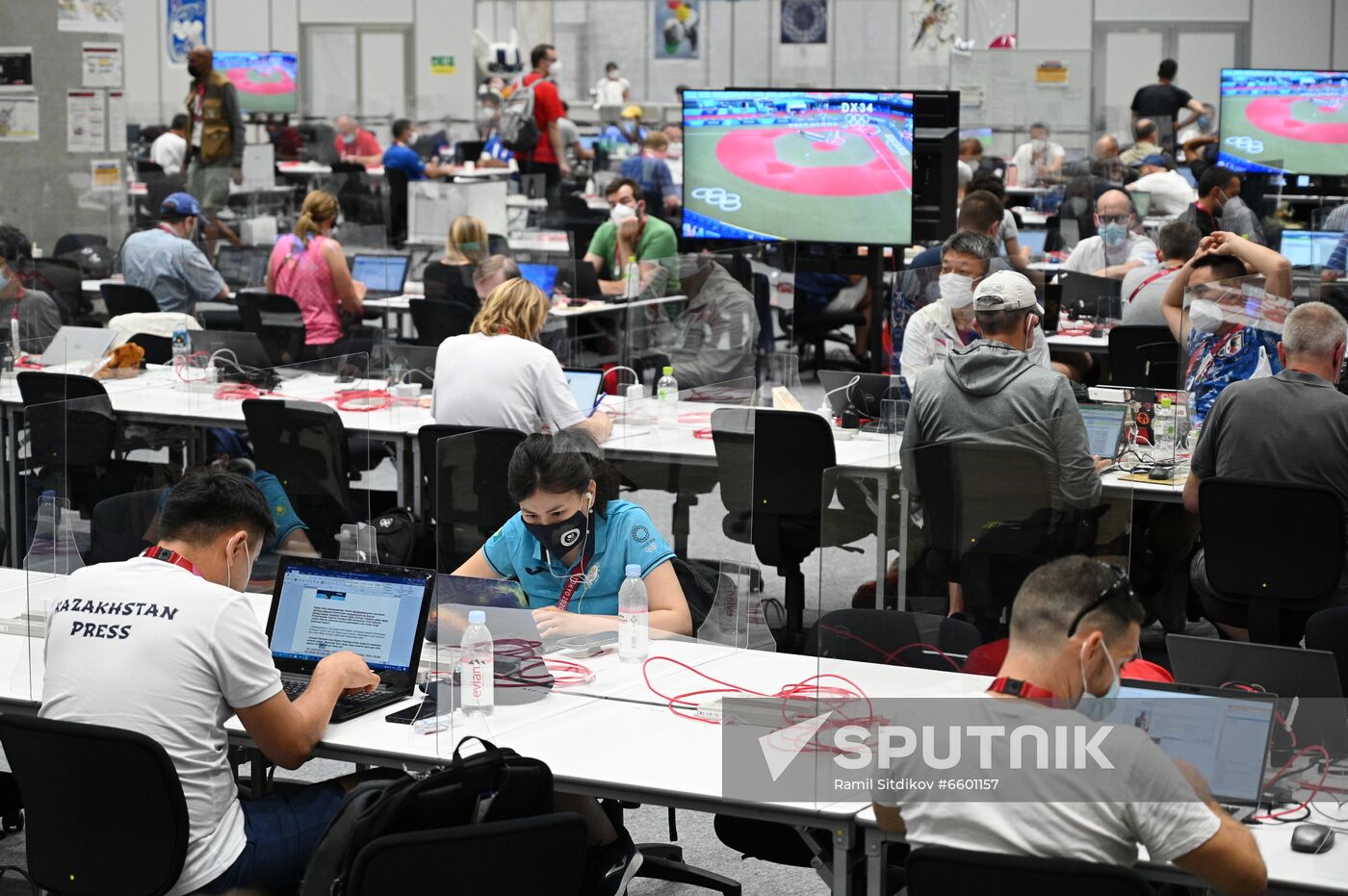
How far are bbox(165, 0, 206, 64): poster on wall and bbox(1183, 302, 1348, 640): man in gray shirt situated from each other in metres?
17.8

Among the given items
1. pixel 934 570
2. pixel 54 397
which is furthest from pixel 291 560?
pixel 54 397

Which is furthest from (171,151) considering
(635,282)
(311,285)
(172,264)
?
(635,282)

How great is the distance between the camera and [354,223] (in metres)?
12.8

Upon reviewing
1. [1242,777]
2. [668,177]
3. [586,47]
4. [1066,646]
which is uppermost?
[586,47]

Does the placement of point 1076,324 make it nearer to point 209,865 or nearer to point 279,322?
point 279,322

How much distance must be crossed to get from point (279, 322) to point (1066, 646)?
672cm

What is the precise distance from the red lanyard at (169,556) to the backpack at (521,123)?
36.2 ft

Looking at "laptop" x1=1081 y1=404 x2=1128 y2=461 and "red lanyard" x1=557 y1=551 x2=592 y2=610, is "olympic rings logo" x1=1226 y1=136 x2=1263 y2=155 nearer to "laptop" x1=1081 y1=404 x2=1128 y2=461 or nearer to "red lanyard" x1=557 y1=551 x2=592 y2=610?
"laptop" x1=1081 y1=404 x2=1128 y2=461

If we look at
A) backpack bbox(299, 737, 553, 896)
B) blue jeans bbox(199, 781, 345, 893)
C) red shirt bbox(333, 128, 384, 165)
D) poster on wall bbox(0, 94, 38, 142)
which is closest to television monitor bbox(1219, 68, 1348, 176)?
poster on wall bbox(0, 94, 38, 142)

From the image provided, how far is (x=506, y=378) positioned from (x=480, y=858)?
314cm

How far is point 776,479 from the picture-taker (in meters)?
5.32

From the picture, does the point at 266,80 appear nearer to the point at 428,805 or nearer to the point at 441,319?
the point at 441,319

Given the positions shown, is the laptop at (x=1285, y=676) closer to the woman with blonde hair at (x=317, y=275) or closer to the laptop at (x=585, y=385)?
the laptop at (x=585, y=385)

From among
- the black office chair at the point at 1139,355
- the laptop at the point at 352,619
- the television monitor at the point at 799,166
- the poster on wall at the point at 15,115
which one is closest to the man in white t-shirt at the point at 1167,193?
the television monitor at the point at 799,166
